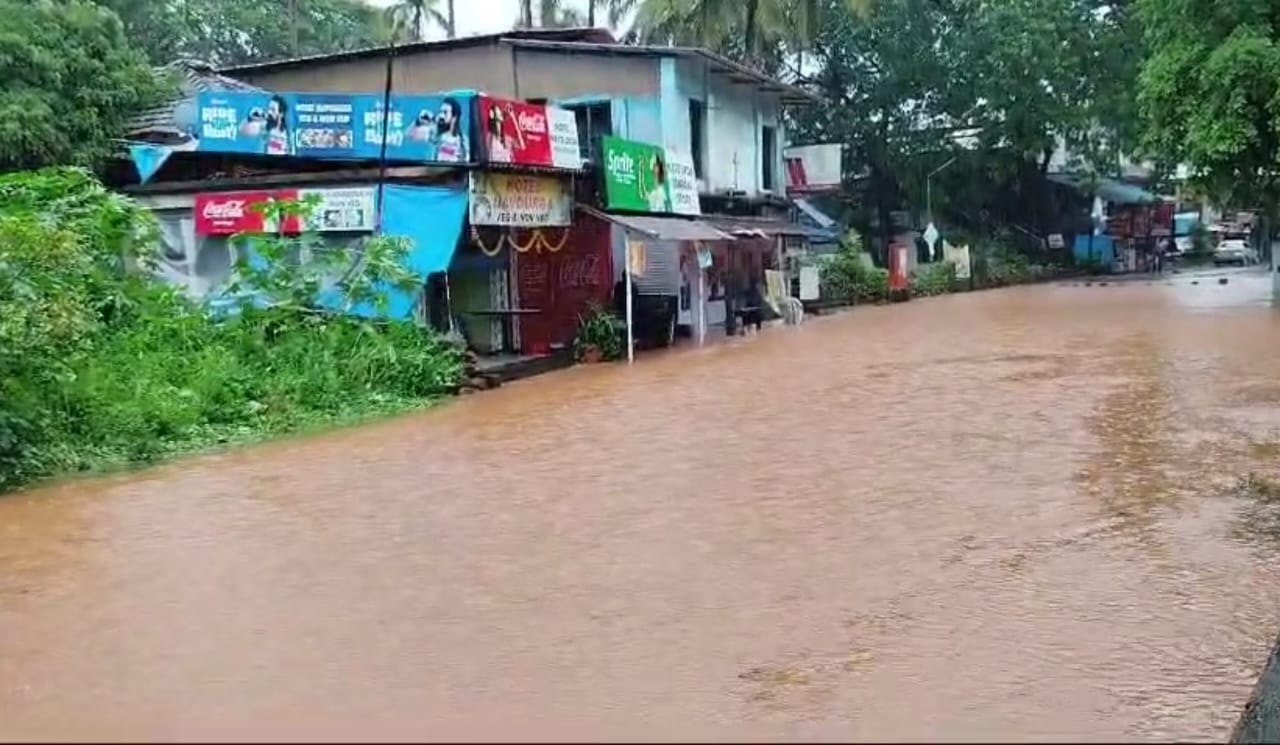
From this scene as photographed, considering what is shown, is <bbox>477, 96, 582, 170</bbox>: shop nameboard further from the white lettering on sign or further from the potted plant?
the potted plant

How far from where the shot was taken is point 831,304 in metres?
32.9

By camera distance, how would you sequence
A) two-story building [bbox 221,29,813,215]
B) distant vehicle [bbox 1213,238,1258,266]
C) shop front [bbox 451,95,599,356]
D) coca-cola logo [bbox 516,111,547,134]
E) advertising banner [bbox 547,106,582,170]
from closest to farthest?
shop front [bbox 451,95,599,356] < coca-cola logo [bbox 516,111,547,134] < advertising banner [bbox 547,106,582,170] < two-story building [bbox 221,29,813,215] < distant vehicle [bbox 1213,238,1258,266]

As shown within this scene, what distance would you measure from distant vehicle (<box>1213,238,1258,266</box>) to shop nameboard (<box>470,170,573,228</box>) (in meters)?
44.0

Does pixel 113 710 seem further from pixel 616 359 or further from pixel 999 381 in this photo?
pixel 616 359

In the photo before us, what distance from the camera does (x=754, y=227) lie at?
2664 cm

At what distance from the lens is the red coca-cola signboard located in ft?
56.2

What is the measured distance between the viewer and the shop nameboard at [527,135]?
17.0 m

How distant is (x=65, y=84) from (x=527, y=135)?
6352mm

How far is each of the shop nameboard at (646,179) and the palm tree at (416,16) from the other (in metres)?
22.5

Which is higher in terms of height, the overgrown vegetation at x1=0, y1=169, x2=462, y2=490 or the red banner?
the red banner

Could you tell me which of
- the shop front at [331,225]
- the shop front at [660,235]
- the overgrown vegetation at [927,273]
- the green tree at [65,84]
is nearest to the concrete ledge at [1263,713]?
the shop front at [331,225]

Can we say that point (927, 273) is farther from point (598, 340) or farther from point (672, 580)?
point (672, 580)

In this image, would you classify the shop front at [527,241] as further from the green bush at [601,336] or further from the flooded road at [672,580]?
the flooded road at [672,580]

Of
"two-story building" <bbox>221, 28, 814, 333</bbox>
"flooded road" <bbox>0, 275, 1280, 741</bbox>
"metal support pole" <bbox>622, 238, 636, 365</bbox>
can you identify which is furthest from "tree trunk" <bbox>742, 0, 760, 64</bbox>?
"flooded road" <bbox>0, 275, 1280, 741</bbox>
